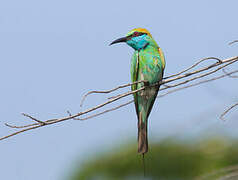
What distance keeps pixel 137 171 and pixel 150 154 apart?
0.66m

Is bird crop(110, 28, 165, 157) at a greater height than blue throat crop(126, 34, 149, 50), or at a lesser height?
lesser

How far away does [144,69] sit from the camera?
5031 mm

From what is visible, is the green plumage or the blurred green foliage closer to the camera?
the green plumage

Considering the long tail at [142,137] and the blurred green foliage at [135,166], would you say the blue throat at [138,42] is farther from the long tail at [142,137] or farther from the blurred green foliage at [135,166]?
the blurred green foliage at [135,166]

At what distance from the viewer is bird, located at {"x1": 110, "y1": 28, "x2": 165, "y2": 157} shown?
4977 millimetres

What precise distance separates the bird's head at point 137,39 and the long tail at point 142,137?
Result: 0.74m

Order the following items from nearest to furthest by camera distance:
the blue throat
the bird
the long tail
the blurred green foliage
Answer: the long tail, the bird, the blue throat, the blurred green foliage

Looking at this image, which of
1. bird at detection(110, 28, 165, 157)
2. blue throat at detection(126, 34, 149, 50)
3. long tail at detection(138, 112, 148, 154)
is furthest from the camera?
blue throat at detection(126, 34, 149, 50)

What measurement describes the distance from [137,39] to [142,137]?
3.57 feet

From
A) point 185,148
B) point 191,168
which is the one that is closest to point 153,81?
point 185,148

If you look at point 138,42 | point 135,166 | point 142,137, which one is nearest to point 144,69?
point 138,42

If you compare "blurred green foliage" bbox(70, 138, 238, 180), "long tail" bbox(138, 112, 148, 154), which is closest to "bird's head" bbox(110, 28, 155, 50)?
"long tail" bbox(138, 112, 148, 154)

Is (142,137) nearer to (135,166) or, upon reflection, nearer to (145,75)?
(145,75)

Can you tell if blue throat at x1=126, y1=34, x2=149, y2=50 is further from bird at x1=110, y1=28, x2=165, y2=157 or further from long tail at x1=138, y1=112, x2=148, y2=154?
long tail at x1=138, y1=112, x2=148, y2=154
